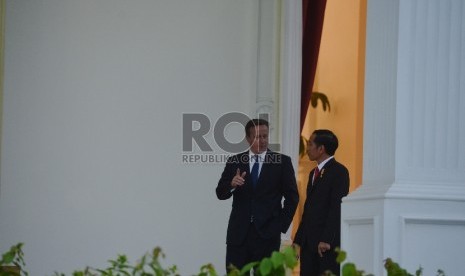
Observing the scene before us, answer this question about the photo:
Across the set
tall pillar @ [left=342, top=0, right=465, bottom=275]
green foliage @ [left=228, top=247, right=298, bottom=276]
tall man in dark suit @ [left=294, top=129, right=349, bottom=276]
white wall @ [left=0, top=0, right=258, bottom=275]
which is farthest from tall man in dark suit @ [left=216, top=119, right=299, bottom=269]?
green foliage @ [left=228, top=247, right=298, bottom=276]

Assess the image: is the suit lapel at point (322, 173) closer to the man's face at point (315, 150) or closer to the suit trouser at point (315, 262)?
the man's face at point (315, 150)

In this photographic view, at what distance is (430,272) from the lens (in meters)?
3.98

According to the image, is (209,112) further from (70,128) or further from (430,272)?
(430,272)

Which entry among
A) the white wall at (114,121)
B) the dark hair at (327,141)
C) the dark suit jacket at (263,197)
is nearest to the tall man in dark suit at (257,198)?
the dark suit jacket at (263,197)

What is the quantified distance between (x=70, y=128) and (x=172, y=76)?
2.75 feet

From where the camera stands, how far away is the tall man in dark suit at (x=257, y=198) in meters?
5.75

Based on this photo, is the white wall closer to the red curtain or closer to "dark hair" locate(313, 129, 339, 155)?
the red curtain

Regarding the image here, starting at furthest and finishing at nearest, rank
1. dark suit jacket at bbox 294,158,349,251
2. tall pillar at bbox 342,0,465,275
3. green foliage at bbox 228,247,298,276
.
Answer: dark suit jacket at bbox 294,158,349,251 < tall pillar at bbox 342,0,465,275 < green foliage at bbox 228,247,298,276

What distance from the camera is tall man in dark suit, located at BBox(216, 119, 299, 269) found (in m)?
5.75

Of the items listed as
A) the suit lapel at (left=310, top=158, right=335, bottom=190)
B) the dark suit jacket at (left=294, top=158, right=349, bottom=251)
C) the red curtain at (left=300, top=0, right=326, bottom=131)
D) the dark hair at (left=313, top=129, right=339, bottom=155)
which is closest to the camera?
the dark suit jacket at (left=294, top=158, right=349, bottom=251)

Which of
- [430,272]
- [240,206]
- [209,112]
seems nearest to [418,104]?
[430,272]

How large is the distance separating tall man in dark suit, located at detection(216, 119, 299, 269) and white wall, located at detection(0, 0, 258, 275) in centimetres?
113

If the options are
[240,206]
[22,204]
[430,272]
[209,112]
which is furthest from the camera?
[209,112]

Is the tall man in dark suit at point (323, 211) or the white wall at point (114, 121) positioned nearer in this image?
the tall man in dark suit at point (323, 211)
